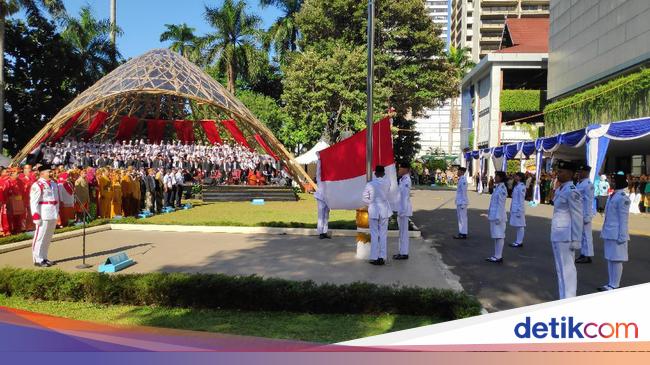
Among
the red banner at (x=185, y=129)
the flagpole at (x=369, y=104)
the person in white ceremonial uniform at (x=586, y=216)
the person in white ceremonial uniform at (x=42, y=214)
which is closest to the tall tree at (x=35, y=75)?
the red banner at (x=185, y=129)

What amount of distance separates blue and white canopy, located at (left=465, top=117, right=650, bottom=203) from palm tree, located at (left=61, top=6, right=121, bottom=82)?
29.8m

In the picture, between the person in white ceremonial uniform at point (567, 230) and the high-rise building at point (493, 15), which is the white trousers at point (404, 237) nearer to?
the person in white ceremonial uniform at point (567, 230)

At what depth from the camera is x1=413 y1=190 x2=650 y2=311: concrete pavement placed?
734cm

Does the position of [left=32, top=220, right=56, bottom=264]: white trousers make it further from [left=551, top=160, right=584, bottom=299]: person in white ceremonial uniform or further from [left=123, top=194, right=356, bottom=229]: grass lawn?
[left=551, top=160, right=584, bottom=299]: person in white ceremonial uniform

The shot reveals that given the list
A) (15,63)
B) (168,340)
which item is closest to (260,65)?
(15,63)

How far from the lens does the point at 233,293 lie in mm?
6457

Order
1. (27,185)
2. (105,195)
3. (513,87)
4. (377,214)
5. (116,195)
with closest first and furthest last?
1. (377,214)
2. (27,185)
3. (105,195)
4. (116,195)
5. (513,87)

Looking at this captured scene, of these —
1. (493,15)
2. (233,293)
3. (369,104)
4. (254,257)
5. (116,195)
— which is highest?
(493,15)

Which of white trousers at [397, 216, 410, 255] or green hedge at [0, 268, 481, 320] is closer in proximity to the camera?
green hedge at [0, 268, 481, 320]

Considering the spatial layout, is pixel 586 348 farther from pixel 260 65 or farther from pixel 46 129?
pixel 260 65

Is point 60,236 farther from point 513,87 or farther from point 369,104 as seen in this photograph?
point 513,87

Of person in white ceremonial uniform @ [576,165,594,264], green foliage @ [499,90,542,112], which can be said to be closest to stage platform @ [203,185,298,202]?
person in white ceremonial uniform @ [576,165,594,264]

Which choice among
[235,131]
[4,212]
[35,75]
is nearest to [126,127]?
[235,131]

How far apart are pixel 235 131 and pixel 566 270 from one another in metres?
27.5
